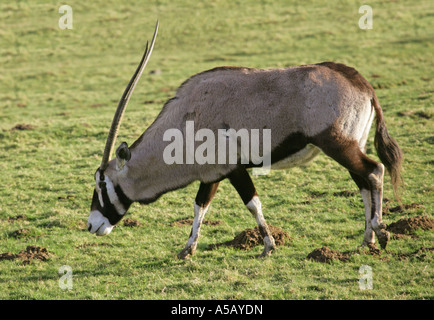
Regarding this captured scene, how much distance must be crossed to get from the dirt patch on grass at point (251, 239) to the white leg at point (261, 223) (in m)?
0.32

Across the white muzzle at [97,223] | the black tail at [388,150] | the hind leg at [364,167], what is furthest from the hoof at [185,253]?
the black tail at [388,150]

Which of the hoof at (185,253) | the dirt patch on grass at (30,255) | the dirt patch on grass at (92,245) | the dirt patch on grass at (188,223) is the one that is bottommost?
the dirt patch on grass at (92,245)

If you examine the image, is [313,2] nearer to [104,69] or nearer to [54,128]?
[104,69]

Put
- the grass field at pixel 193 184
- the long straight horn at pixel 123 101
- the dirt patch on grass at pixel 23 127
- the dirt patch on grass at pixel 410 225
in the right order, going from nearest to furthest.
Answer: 1. the grass field at pixel 193 184
2. the long straight horn at pixel 123 101
3. the dirt patch on grass at pixel 410 225
4. the dirt patch on grass at pixel 23 127

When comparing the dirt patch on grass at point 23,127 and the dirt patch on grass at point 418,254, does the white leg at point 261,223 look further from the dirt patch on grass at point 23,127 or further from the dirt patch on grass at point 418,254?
the dirt patch on grass at point 23,127

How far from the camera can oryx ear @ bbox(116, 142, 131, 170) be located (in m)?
8.27

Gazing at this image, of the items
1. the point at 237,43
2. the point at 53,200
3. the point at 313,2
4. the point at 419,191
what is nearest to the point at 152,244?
the point at 53,200

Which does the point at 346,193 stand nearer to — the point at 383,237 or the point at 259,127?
the point at 383,237

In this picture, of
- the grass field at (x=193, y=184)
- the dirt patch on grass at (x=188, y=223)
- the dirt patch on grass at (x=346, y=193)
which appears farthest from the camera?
the dirt patch on grass at (x=346, y=193)

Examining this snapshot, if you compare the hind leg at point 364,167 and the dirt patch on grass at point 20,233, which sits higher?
the hind leg at point 364,167

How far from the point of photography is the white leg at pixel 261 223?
27.5ft

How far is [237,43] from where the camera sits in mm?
31109

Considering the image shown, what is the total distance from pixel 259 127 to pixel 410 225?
2.91 m
